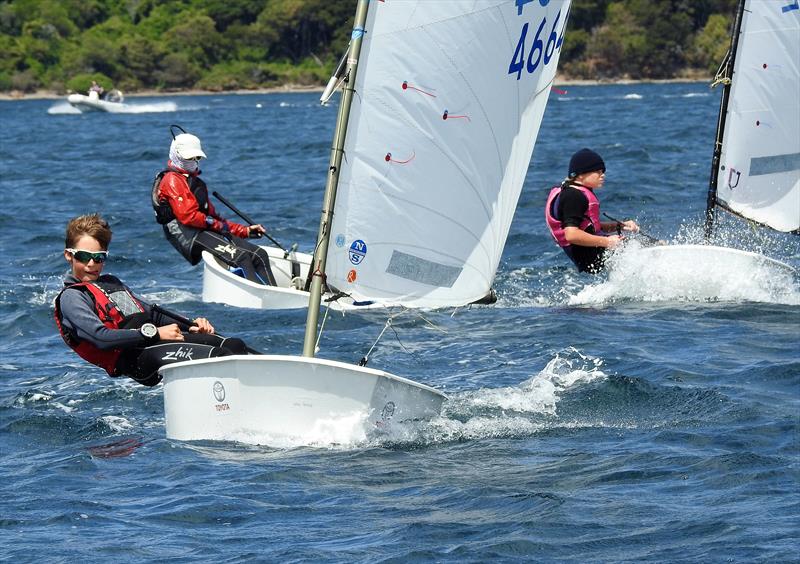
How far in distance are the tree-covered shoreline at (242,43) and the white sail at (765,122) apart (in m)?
86.1

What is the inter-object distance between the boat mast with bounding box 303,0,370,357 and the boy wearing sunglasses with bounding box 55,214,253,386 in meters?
0.63

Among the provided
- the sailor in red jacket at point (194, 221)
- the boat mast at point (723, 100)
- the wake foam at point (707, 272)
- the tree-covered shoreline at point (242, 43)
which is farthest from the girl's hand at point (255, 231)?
the tree-covered shoreline at point (242, 43)

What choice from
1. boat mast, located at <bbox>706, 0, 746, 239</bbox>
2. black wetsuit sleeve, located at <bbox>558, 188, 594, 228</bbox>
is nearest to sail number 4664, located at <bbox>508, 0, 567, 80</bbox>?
black wetsuit sleeve, located at <bbox>558, 188, 594, 228</bbox>

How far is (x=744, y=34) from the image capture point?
44.0 ft

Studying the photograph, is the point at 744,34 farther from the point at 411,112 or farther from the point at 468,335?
the point at 411,112

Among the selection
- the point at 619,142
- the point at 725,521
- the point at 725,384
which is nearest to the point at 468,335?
the point at 725,384

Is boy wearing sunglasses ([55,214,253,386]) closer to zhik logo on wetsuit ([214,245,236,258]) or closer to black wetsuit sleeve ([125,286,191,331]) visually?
black wetsuit sleeve ([125,286,191,331])

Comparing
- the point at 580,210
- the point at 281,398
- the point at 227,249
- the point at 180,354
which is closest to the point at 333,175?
the point at 281,398

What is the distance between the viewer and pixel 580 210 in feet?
38.2

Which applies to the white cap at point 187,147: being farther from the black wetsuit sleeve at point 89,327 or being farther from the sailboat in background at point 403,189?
the sailboat in background at point 403,189

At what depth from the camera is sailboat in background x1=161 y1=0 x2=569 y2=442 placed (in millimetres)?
7301

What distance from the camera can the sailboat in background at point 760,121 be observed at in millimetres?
13391

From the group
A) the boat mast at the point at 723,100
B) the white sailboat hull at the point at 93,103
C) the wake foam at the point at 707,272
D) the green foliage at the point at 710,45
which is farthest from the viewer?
the green foliage at the point at 710,45

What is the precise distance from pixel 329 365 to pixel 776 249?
8.90 meters
